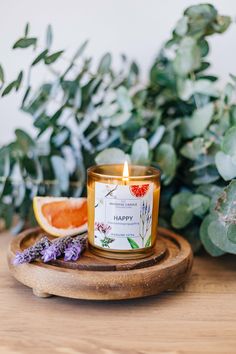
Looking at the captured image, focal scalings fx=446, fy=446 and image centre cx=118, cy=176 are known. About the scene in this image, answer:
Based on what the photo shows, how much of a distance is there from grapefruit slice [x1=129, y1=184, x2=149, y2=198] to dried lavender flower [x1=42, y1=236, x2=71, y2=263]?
4.5 inches

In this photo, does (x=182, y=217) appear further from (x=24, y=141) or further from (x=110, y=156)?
(x=24, y=141)

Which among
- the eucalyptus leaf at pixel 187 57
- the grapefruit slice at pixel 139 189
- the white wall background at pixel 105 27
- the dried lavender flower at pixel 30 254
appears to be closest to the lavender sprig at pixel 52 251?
the dried lavender flower at pixel 30 254

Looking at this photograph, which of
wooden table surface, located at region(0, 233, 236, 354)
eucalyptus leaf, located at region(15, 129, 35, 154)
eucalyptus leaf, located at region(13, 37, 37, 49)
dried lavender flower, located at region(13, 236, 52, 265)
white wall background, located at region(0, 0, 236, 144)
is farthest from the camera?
white wall background, located at region(0, 0, 236, 144)

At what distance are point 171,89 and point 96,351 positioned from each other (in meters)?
0.51

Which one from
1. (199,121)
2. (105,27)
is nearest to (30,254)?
(199,121)

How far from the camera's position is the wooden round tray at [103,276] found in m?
0.52

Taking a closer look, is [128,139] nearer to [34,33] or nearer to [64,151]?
[64,151]

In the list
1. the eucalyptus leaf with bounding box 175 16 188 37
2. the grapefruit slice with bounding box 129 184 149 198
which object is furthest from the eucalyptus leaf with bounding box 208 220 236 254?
the eucalyptus leaf with bounding box 175 16 188 37

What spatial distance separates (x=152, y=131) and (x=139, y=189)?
0.22 meters

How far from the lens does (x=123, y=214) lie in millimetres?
574

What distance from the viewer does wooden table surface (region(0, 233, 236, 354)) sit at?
1.49 ft

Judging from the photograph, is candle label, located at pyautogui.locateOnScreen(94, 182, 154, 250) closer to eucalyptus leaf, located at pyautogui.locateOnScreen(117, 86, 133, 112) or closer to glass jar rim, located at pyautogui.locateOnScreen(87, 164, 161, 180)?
glass jar rim, located at pyautogui.locateOnScreen(87, 164, 161, 180)

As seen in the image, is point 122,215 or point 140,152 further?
point 140,152

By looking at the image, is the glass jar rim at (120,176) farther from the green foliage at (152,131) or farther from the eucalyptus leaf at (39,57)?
the eucalyptus leaf at (39,57)
